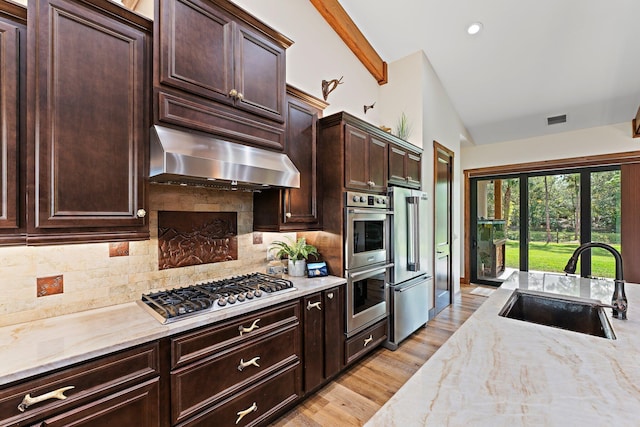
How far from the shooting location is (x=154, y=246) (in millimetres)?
1968

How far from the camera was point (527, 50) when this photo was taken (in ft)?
11.3

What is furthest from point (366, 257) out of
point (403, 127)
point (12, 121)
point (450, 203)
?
point (450, 203)

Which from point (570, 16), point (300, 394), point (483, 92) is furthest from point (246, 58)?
point (483, 92)

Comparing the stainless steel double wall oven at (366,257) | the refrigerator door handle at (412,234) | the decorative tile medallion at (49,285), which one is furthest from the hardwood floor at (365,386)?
the decorative tile medallion at (49,285)

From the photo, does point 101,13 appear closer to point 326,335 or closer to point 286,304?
point 286,304

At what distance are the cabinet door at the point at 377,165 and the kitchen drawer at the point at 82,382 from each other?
226 centimetres

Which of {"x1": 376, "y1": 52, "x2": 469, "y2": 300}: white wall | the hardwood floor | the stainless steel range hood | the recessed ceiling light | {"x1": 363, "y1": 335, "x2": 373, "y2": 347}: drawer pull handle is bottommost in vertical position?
the hardwood floor

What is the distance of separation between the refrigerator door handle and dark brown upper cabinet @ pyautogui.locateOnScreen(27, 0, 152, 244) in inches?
105

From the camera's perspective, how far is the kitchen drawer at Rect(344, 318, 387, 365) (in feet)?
8.48

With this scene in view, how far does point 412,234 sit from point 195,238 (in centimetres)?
235

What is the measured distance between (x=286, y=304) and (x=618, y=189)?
540 centimetres

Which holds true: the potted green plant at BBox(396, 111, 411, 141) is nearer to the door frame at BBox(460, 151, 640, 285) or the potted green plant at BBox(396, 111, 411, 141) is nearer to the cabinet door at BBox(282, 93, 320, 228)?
the cabinet door at BBox(282, 93, 320, 228)

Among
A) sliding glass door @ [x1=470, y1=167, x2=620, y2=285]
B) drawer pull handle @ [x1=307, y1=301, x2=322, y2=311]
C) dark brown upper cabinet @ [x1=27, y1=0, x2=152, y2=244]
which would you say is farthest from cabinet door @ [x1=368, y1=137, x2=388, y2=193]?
sliding glass door @ [x1=470, y1=167, x2=620, y2=285]

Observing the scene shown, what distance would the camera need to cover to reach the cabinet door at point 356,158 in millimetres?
2602
